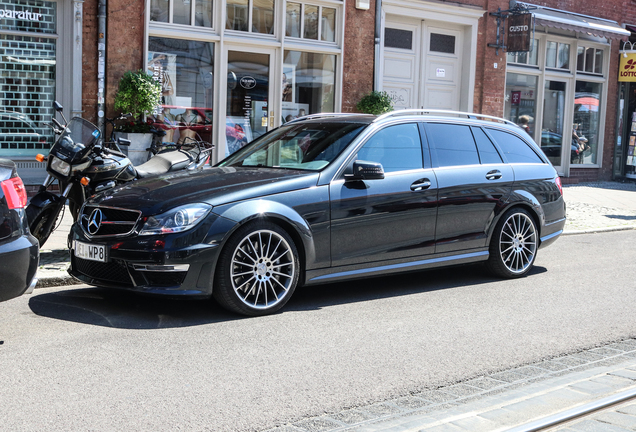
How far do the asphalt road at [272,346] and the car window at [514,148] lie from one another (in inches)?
52.1

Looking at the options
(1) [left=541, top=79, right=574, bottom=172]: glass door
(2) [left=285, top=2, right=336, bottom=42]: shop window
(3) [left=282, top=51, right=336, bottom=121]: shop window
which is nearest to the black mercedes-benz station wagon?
(3) [left=282, top=51, right=336, bottom=121]: shop window

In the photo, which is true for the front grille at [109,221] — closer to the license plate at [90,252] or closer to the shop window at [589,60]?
the license plate at [90,252]

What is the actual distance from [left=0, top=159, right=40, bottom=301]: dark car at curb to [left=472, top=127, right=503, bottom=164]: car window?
177 inches

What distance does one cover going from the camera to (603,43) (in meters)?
20.8

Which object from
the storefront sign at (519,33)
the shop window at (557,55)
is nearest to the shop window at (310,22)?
the storefront sign at (519,33)

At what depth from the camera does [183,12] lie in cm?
1337

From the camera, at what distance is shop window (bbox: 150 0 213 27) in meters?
13.1

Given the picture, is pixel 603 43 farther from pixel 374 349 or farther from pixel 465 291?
pixel 374 349

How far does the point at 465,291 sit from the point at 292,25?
28.6ft

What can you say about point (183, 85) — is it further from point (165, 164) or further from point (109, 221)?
point (109, 221)

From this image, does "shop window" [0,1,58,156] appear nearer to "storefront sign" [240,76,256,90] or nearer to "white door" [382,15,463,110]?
"storefront sign" [240,76,256,90]

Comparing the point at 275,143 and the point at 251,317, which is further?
the point at 275,143

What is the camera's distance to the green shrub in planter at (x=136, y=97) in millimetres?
12219

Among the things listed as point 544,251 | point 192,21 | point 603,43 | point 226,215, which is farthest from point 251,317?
point 603,43
